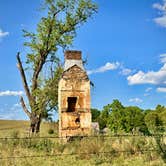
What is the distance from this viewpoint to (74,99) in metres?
17.4

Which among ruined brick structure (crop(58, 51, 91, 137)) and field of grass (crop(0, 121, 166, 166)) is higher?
ruined brick structure (crop(58, 51, 91, 137))

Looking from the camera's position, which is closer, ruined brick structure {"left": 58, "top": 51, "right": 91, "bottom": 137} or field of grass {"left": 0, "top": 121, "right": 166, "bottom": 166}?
field of grass {"left": 0, "top": 121, "right": 166, "bottom": 166}

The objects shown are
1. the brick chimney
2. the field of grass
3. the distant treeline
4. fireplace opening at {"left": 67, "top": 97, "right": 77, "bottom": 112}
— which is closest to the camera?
the field of grass

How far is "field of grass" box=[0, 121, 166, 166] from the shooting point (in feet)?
37.7

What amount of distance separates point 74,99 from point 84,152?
4.82 metres

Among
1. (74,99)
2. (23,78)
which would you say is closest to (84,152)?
(74,99)

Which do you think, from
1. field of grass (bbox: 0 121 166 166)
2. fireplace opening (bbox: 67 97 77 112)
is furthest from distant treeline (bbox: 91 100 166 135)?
field of grass (bbox: 0 121 166 166)

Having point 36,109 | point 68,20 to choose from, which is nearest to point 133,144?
point 36,109

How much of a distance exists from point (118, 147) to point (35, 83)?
46.1 feet

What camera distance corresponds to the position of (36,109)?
1009 inches

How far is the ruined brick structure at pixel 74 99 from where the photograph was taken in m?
16.6

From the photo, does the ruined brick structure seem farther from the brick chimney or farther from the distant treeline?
the distant treeline

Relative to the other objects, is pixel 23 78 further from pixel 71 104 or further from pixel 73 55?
pixel 71 104

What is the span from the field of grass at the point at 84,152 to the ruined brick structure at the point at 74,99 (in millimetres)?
1640
